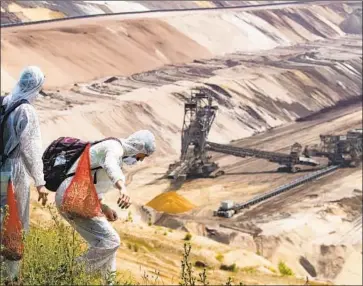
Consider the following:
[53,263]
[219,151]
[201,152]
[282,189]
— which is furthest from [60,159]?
[219,151]

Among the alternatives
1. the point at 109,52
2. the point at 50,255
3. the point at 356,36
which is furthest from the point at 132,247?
the point at 356,36

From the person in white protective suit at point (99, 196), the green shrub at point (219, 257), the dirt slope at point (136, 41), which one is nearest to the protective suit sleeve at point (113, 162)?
the person in white protective suit at point (99, 196)

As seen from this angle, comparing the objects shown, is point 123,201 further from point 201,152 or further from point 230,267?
point 201,152

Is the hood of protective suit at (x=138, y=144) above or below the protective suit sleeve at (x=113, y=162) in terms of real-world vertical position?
above

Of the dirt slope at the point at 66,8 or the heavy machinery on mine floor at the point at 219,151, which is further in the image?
the dirt slope at the point at 66,8

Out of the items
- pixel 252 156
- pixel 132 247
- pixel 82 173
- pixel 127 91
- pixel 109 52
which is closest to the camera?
pixel 82 173

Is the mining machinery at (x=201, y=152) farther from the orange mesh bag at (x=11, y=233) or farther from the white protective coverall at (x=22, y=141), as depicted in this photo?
the orange mesh bag at (x=11, y=233)

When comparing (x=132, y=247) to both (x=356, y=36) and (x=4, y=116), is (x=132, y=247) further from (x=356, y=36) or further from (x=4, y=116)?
(x=356, y=36)
